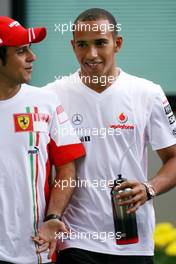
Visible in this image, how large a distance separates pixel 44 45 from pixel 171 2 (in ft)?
3.16

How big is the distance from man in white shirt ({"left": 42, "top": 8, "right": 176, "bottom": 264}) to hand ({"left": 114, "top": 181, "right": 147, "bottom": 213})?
14 centimetres

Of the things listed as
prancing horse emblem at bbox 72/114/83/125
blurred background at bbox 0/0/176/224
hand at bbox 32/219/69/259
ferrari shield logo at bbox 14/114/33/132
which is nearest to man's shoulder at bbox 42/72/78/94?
prancing horse emblem at bbox 72/114/83/125

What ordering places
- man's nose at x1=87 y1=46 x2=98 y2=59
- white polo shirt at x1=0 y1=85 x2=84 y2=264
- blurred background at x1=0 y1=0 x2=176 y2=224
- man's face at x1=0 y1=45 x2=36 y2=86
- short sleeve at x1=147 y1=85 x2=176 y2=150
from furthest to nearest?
blurred background at x1=0 y1=0 x2=176 y2=224 → short sleeve at x1=147 y1=85 x2=176 y2=150 → man's nose at x1=87 y1=46 x2=98 y2=59 → man's face at x1=0 y1=45 x2=36 y2=86 → white polo shirt at x1=0 y1=85 x2=84 y2=264

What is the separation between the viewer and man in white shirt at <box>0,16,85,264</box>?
5262mm

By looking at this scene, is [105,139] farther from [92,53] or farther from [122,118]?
[92,53]

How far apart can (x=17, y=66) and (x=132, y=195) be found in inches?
32.4

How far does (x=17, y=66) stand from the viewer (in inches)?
213

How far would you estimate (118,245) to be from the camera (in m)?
5.63

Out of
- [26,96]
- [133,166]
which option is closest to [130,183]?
[133,166]

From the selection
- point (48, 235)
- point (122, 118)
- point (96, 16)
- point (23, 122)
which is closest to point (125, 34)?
point (96, 16)

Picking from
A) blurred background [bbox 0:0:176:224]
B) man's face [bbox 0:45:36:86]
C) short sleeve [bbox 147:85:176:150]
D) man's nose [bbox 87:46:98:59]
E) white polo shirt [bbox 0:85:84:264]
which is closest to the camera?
white polo shirt [bbox 0:85:84:264]

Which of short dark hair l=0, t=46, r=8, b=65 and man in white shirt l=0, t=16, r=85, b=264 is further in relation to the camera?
short dark hair l=0, t=46, r=8, b=65

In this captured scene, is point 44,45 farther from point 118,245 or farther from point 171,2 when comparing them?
point 118,245

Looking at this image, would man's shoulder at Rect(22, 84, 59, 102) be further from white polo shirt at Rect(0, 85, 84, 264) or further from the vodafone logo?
the vodafone logo
